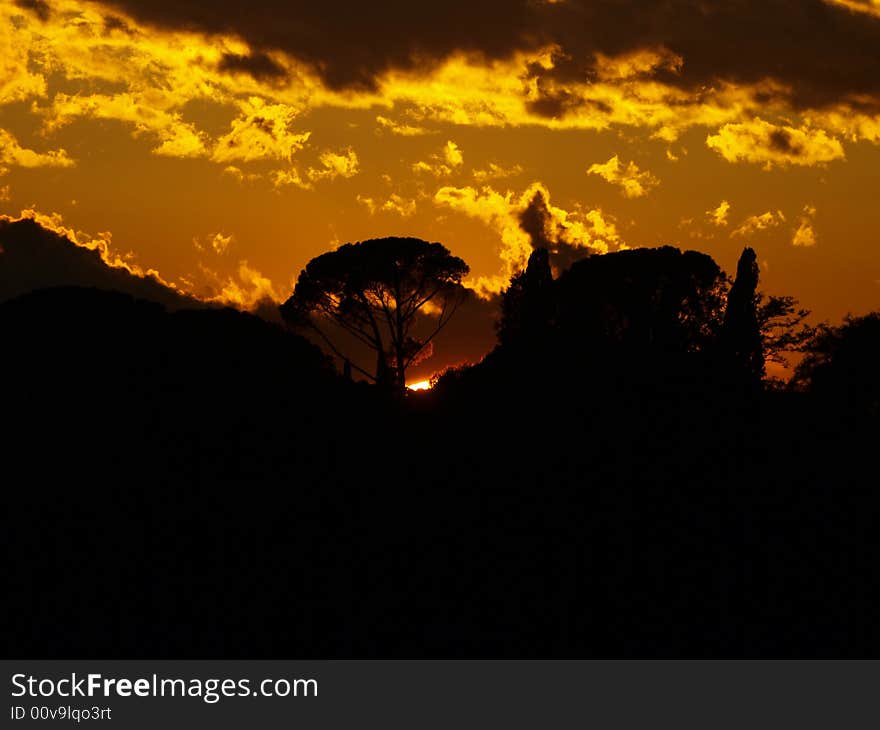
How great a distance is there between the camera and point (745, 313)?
80938 mm

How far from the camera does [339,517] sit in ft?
86.8

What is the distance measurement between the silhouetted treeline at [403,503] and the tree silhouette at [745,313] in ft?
159

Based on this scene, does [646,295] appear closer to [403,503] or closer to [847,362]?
[847,362]

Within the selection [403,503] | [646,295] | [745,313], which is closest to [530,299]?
[646,295]

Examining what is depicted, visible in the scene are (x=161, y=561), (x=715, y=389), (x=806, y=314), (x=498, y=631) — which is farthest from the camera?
(x=806, y=314)

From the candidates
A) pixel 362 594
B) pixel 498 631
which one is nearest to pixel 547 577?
pixel 498 631

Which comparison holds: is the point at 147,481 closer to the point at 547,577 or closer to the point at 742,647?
the point at 547,577

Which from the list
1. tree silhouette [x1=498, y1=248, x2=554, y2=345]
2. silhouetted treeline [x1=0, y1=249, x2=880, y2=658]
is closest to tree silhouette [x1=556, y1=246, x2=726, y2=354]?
tree silhouette [x1=498, y1=248, x2=554, y2=345]

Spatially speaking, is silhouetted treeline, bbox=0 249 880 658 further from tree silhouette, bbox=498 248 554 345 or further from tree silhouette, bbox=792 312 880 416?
tree silhouette, bbox=498 248 554 345

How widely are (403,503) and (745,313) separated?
58.0m

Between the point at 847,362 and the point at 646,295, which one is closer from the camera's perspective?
the point at 847,362

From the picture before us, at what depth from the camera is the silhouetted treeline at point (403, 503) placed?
24312 mm
